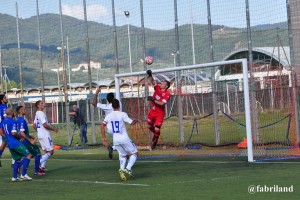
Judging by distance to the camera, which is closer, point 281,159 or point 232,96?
point 281,159

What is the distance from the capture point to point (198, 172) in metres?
19.2

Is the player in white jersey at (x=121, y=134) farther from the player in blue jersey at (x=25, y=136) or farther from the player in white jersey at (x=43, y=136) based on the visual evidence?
the player in white jersey at (x=43, y=136)

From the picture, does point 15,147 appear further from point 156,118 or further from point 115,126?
point 156,118

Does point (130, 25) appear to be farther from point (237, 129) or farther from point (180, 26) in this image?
point (237, 129)

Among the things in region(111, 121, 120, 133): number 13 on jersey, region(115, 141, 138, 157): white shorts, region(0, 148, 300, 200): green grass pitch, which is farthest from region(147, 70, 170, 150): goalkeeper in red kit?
region(111, 121, 120, 133): number 13 on jersey

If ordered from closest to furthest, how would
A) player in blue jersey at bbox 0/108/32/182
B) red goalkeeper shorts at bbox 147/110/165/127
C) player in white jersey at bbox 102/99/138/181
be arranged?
player in white jersey at bbox 102/99/138/181
player in blue jersey at bbox 0/108/32/182
red goalkeeper shorts at bbox 147/110/165/127

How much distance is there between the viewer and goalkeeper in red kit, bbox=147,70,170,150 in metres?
22.8

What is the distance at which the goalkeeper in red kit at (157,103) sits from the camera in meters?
22.8

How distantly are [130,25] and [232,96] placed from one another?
268 inches

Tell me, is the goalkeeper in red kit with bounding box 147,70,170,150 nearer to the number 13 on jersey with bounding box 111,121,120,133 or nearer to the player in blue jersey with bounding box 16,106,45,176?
the player in blue jersey with bounding box 16,106,45,176

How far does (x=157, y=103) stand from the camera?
74.8ft

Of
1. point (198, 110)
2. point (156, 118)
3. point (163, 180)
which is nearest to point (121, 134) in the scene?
point (163, 180)

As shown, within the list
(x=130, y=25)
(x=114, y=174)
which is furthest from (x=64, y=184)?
(x=130, y=25)

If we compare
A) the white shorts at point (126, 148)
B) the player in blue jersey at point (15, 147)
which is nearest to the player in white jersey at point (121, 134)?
the white shorts at point (126, 148)
